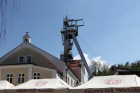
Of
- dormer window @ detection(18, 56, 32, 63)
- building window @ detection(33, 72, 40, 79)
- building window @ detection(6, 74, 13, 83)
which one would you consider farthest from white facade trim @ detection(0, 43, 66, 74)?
building window @ detection(6, 74, 13, 83)

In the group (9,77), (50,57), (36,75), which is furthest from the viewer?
(50,57)

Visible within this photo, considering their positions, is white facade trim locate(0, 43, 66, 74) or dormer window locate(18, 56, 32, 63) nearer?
white facade trim locate(0, 43, 66, 74)

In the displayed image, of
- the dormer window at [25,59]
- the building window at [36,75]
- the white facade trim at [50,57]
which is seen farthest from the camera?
the dormer window at [25,59]

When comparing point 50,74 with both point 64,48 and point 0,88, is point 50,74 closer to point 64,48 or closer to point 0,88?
point 0,88

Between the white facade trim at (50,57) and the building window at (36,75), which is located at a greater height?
the white facade trim at (50,57)

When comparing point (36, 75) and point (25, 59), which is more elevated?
point (25, 59)

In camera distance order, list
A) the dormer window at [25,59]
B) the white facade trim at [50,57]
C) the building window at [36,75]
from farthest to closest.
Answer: the dormer window at [25,59] < the white facade trim at [50,57] < the building window at [36,75]

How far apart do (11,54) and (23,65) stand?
6.21m

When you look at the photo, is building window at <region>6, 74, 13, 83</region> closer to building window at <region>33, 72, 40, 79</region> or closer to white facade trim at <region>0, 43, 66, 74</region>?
building window at <region>33, 72, 40, 79</region>

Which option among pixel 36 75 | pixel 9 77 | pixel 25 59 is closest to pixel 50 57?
pixel 25 59

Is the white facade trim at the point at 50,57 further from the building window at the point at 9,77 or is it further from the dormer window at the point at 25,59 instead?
the building window at the point at 9,77

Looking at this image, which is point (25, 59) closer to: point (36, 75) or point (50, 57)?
point (50, 57)

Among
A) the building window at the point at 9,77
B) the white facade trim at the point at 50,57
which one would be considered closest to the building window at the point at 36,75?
the building window at the point at 9,77

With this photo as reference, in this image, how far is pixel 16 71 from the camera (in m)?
22.3
